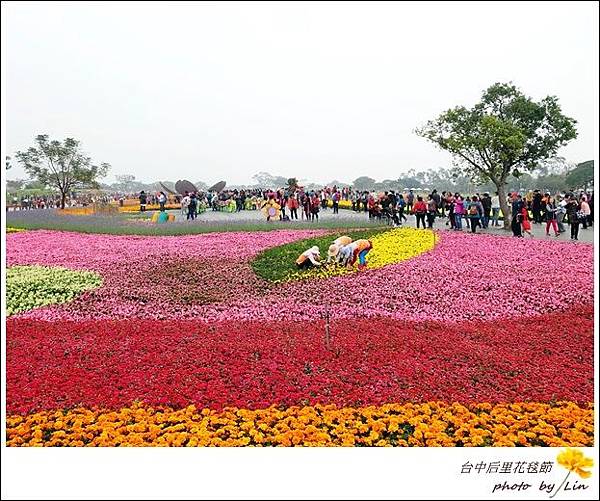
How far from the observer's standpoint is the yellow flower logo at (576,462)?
340 centimetres

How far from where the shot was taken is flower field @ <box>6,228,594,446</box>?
432cm

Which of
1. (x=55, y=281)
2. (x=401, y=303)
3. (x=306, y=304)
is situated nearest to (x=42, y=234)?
(x=55, y=281)

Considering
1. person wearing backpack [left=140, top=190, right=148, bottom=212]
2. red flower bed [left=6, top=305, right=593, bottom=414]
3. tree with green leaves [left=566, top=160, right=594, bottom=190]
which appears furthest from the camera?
tree with green leaves [left=566, top=160, right=594, bottom=190]

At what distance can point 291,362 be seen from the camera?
17.8ft

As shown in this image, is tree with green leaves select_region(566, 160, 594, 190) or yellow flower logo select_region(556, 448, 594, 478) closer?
yellow flower logo select_region(556, 448, 594, 478)

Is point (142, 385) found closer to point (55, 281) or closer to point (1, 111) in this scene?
point (1, 111)

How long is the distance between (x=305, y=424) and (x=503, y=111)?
13.8m

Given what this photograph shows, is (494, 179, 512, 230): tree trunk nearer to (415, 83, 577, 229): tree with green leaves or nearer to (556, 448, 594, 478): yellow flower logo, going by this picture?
(415, 83, 577, 229): tree with green leaves

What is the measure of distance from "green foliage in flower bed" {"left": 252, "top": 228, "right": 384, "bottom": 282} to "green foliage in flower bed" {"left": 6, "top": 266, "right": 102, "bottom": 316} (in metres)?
2.68

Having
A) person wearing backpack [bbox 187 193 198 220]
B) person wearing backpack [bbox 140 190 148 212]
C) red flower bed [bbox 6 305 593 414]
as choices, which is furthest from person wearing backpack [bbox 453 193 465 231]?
person wearing backpack [bbox 140 190 148 212]

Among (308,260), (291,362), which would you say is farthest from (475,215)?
Answer: (291,362)

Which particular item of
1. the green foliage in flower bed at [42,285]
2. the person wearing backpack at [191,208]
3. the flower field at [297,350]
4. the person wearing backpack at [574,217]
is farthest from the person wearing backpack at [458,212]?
the green foliage in flower bed at [42,285]

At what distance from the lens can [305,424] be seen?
4355 mm

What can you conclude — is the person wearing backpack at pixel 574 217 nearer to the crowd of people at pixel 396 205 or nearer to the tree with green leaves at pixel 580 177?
the crowd of people at pixel 396 205
